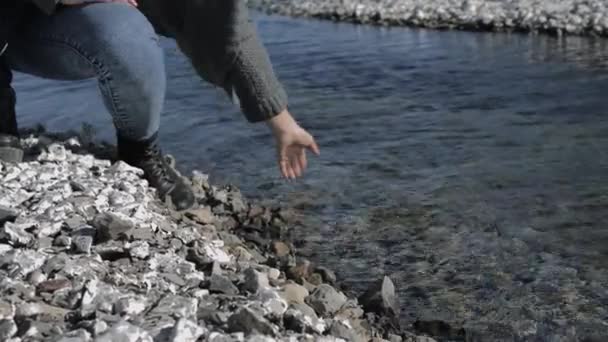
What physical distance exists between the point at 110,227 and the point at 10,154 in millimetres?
1104

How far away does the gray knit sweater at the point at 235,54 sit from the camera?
2.55 m

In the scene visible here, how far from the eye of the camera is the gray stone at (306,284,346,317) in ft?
9.93

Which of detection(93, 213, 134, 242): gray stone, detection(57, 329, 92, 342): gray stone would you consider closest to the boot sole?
detection(93, 213, 134, 242): gray stone

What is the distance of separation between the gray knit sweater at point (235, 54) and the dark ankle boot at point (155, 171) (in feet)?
4.69

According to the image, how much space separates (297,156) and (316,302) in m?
0.65

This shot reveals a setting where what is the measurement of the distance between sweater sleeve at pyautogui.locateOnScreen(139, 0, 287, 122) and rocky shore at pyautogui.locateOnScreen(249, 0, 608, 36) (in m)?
7.96

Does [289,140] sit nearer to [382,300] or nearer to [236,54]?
[236,54]

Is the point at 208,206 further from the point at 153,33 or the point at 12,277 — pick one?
the point at 12,277

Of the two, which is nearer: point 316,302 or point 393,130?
point 316,302

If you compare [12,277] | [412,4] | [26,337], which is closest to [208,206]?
[12,277]

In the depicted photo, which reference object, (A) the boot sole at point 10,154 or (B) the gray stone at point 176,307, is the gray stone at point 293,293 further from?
(A) the boot sole at point 10,154

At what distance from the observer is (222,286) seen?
9.07 feet

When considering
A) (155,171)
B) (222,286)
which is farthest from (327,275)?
(222,286)

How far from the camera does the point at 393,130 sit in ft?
20.3
